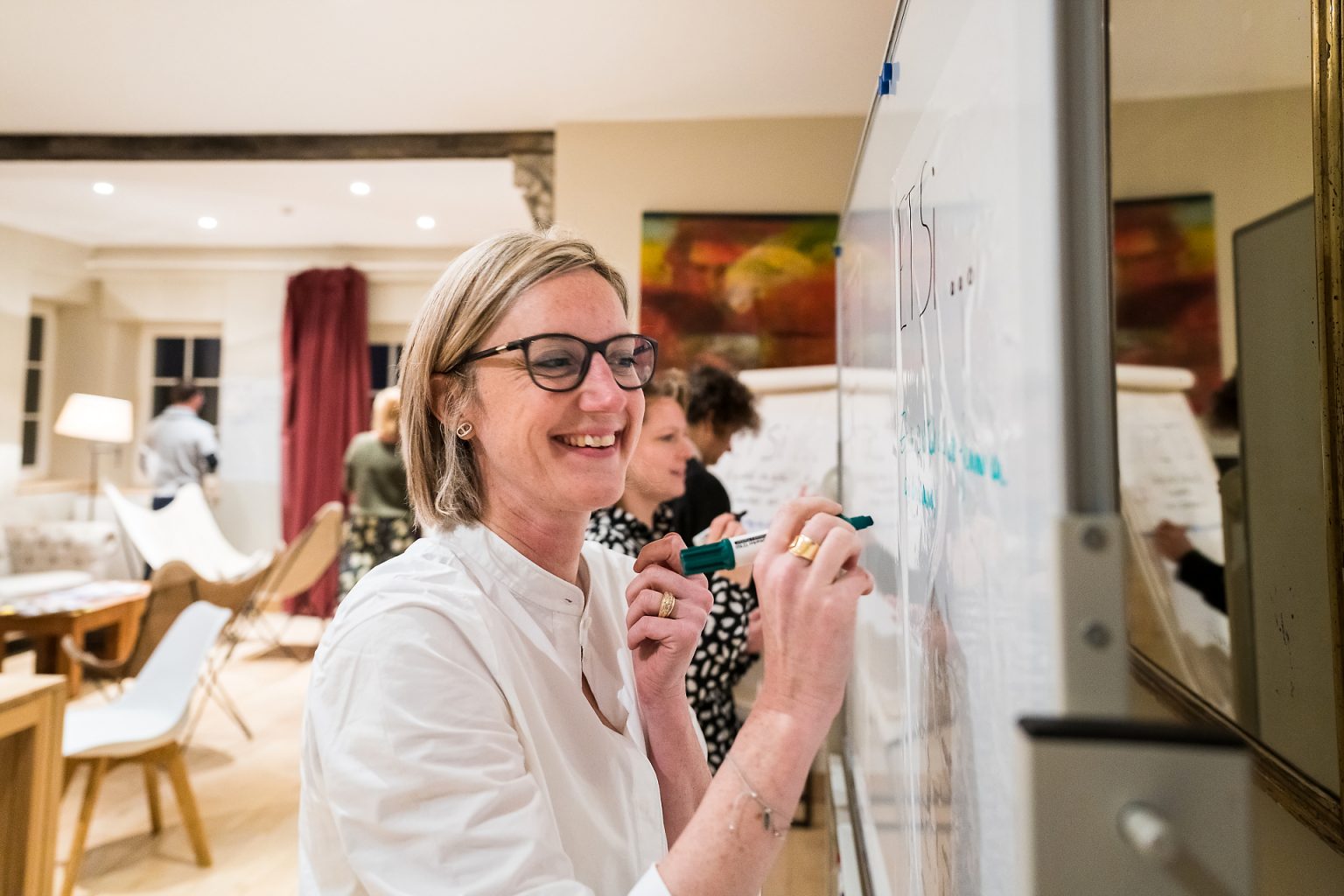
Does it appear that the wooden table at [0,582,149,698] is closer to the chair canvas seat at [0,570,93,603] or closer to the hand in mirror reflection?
the chair canvas seat at [0,570,93,603]

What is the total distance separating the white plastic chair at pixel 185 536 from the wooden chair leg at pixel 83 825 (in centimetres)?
279

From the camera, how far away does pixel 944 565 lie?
768mm

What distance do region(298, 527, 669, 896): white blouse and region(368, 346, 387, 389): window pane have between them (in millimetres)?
6227

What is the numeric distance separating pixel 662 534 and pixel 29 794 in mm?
1840

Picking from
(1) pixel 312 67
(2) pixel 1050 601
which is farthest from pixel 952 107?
(1) pixel 312 67

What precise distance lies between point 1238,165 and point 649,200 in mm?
3019

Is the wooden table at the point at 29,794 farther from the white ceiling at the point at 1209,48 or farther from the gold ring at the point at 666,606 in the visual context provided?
the white ceiling at the point at 1209,48

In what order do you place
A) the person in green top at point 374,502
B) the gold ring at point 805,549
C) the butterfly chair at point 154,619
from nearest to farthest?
the gold ring at point 805,549 → the butterfly chair at point 154,619 → the person in green top at point 374,502

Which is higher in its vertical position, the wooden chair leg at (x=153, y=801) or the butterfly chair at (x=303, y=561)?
the butterfly chair at (x=303, y=561)

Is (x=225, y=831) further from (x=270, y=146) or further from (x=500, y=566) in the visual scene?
(x=270, y=146)

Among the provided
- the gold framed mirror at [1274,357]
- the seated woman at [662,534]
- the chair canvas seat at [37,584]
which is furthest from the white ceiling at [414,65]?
the chair canvas seat at [37,584]

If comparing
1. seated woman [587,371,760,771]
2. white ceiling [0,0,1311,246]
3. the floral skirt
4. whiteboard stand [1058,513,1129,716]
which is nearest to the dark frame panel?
white ceiling [0,0,1311,246]

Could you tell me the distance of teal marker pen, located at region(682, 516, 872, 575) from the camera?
35.3 inches

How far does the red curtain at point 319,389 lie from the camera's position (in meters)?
6.24
